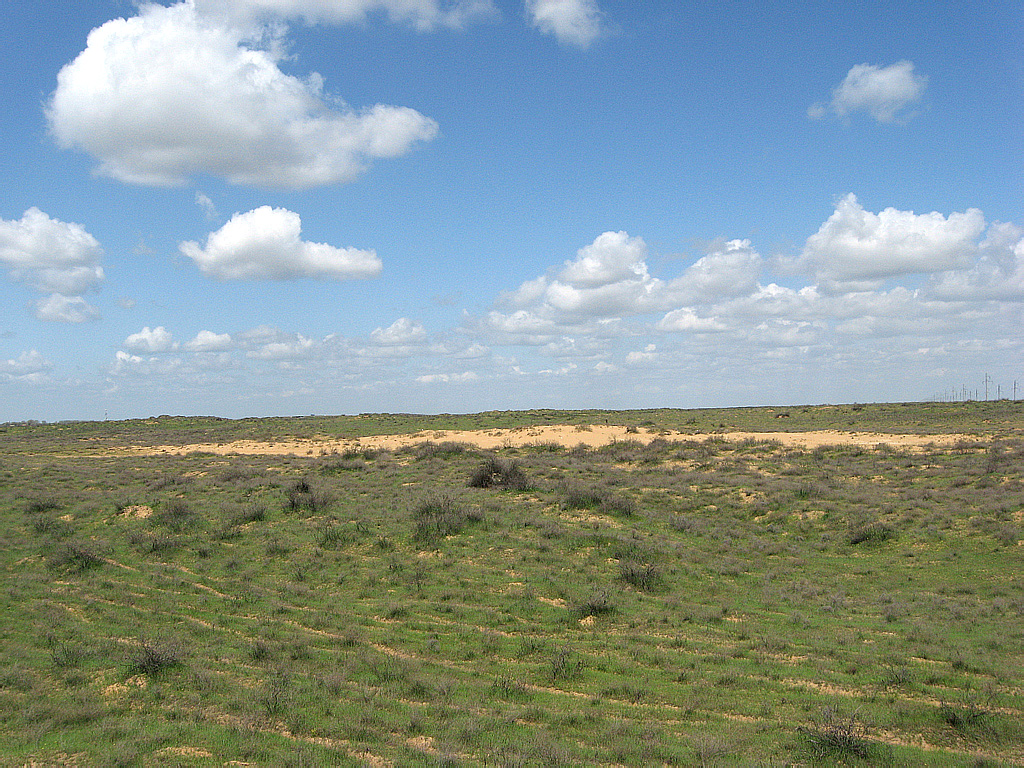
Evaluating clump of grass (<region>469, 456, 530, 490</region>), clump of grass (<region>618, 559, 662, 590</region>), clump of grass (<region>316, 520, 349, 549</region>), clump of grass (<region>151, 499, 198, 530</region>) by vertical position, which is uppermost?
clump of grass (<region>469, 456, 530, 490</region>)

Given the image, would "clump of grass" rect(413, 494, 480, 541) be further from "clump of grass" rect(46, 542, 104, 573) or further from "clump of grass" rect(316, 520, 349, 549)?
"clump of grass" rect(46, 542, 104, 573)

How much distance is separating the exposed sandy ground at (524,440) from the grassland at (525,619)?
1205 centimetres

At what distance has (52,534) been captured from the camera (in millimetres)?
24172

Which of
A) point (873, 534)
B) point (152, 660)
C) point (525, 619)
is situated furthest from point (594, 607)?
point (873, 534)

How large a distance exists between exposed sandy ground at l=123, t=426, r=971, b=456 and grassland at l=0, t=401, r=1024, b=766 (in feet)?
39.5

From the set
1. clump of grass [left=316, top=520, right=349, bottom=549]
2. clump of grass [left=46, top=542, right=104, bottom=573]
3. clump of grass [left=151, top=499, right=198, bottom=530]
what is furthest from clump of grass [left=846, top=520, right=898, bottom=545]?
clump of grass [left=46, top=542, right=104, bottom=573]

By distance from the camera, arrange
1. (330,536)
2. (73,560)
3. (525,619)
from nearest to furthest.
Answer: (525,619), (73,560), (330,536)

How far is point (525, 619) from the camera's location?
621 inches

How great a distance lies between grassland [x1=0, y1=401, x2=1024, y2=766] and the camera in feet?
31.5

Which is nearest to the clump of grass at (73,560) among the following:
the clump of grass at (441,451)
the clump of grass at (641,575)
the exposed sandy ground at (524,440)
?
the clump of grass at (641,575)

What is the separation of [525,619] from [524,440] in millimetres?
35594

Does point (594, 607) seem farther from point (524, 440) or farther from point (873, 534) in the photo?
point (524, 440)

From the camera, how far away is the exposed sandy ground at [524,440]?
4497 cm

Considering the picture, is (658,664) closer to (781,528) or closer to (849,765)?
(849,765)
